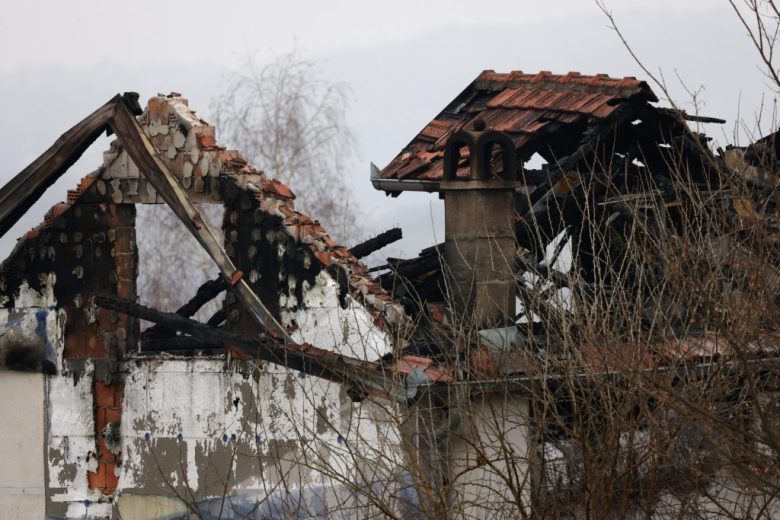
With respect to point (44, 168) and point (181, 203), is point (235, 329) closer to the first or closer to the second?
point (181, 203)

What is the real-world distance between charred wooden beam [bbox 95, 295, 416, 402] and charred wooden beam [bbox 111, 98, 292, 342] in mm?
143

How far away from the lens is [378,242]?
1407cm

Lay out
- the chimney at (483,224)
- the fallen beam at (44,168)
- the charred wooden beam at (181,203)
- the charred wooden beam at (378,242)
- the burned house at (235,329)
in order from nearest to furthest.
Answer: the burned house at (235,329) → the charred wooden beam at (181,203) → the chimney at (483,224) → the fallen beam at (44,168) → the charred wooden beam at (378,242)

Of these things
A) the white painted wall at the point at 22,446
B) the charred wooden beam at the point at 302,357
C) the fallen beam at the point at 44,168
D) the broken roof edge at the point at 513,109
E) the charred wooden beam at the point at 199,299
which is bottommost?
the white painted wall at the point at 22,446

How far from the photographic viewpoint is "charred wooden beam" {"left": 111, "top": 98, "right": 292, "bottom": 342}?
11.0 meters

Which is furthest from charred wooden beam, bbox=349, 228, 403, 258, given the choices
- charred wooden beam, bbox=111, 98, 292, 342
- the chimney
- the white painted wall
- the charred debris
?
the white painted wall

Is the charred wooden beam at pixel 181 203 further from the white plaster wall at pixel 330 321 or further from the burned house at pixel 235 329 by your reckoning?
the white plaster wall at pixel 330 321

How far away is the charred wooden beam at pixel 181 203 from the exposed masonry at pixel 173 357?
0.32 m

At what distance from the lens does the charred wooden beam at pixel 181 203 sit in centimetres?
A: 1101

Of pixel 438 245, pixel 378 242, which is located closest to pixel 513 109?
pixel 378 242

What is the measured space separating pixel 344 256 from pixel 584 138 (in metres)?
3.60

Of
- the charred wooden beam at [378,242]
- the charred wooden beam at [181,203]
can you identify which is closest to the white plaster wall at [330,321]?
the charred wooden beam at [181,203]

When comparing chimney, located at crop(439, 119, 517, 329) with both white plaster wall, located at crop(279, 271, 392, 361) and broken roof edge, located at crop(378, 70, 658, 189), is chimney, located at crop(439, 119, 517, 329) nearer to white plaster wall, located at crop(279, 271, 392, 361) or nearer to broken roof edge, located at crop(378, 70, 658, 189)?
broken roof edge, located at crop(378, 70, 658, 189)

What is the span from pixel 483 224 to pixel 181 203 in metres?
2.63
